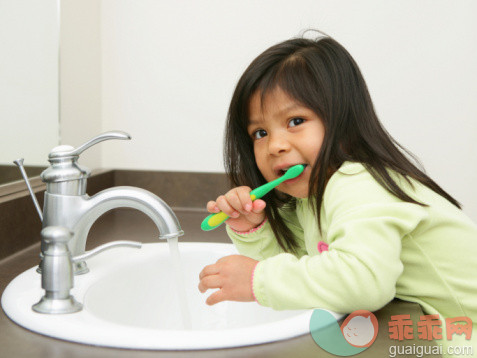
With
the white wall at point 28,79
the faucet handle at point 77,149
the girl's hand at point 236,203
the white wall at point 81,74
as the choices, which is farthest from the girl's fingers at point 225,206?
the white wall at point 81,74

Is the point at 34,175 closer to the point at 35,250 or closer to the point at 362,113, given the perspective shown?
the point at 35,250

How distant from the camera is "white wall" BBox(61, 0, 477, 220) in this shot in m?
1.41

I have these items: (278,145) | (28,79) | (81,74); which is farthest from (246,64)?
(278,145)

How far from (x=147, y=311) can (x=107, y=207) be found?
0.92 ft

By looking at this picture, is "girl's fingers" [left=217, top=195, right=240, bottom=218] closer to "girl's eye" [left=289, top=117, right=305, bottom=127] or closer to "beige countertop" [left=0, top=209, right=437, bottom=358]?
"girl's eye" [left=289, top=117, right=305, bottom=127]

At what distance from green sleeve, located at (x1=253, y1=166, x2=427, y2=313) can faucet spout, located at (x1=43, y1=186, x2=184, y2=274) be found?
0.14 m

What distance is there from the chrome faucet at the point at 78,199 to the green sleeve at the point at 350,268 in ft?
0.50

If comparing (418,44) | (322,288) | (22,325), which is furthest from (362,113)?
(418,44)

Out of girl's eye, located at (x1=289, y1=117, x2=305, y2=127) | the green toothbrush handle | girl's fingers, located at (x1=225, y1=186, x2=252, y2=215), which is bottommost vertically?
the green toothbrush handle

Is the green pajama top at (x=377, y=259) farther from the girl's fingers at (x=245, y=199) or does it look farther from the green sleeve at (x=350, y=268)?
the girl's fingers at (x=245, y=199)

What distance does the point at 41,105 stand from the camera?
3.96 feet

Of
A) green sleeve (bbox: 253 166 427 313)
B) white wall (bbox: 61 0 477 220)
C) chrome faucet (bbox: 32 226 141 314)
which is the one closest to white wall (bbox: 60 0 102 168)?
white wall (bbox: 61 0 477 220)

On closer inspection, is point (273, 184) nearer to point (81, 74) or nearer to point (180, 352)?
point (180, 352)

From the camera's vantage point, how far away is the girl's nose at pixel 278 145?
0.81 metres
